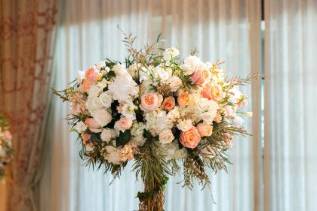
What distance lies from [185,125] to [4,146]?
2067 mm

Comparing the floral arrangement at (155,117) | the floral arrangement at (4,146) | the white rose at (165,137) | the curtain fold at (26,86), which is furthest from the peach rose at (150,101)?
the curtain fold at (26,86)

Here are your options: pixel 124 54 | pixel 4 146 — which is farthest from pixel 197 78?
pixel 4 146

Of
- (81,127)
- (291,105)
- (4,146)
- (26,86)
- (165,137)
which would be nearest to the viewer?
(165,137)

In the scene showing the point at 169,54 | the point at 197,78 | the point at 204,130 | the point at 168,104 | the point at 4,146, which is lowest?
the point at 4,146

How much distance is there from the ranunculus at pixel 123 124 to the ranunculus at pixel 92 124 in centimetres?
8

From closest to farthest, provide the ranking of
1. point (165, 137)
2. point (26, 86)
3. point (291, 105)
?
1. point (165, 137)
2. point (291, 105)
3. point (26, 86)

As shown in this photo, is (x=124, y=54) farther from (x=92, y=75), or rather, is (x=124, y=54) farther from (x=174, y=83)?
(x=174, y=83)

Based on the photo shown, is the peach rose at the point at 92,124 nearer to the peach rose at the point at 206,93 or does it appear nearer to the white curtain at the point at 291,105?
the peach rose at the point at 206,93

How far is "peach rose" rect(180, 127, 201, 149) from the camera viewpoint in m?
1.83

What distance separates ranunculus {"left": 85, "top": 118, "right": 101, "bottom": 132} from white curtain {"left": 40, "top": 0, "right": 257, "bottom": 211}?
56.2 inches

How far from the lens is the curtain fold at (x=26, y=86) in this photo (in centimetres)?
377

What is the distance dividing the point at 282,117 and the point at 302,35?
0.52m

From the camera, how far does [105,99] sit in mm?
1858

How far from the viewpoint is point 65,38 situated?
3.79m
